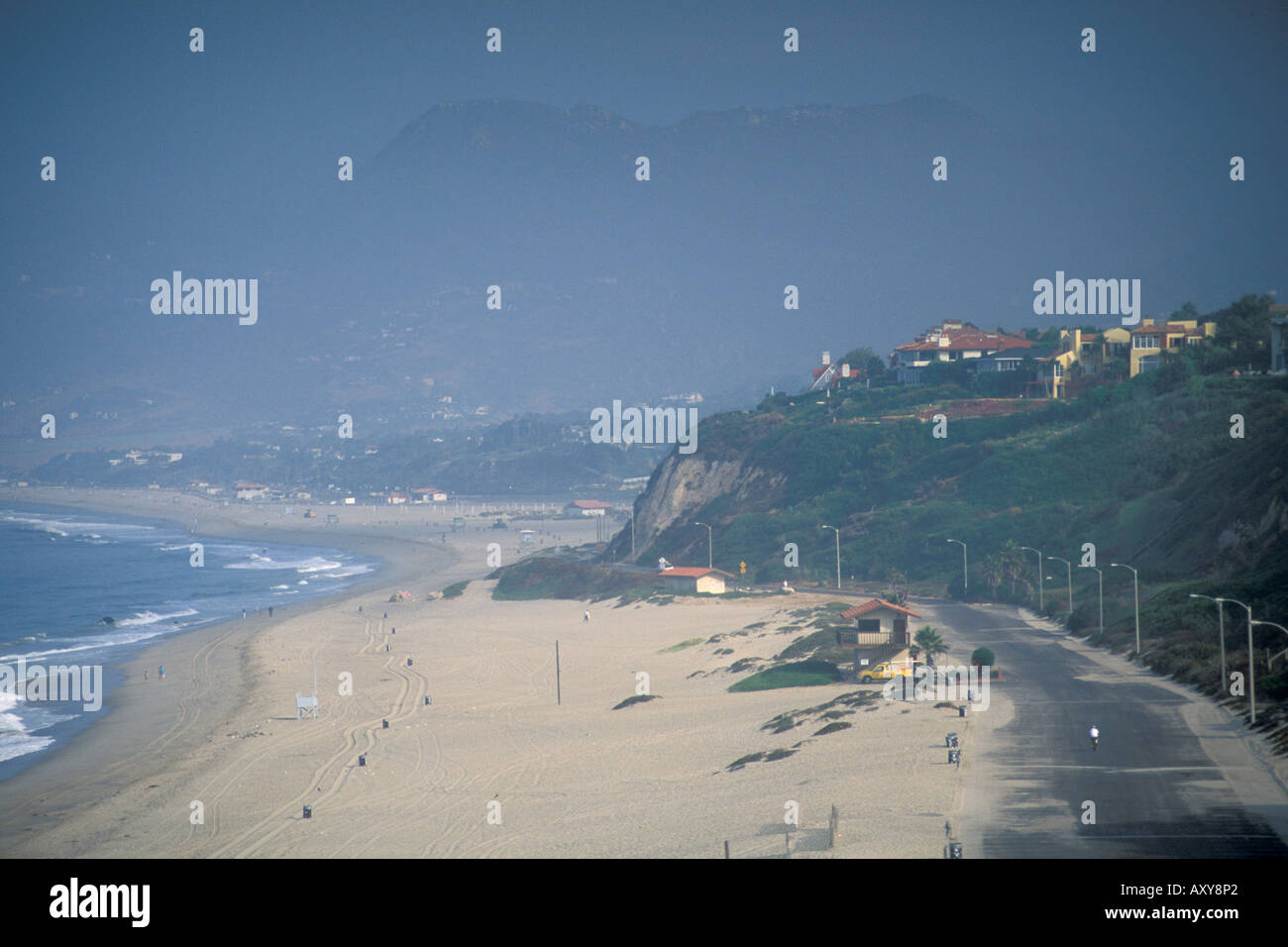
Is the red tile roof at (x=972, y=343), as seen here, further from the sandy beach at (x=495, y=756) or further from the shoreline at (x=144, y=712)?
the sandy beach at (x=495, y=756)

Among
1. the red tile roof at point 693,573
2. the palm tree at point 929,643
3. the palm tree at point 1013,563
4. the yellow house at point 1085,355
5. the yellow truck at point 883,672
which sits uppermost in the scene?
the yellow house at point 1085,355

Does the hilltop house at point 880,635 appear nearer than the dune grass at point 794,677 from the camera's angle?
Yes

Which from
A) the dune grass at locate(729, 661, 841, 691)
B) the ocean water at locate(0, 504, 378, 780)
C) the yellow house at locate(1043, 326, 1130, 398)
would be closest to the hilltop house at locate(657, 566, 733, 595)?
the ocean water at locate(0, 504, 378, 780)

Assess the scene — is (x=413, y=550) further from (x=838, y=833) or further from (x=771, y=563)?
(x=838, y=833)
